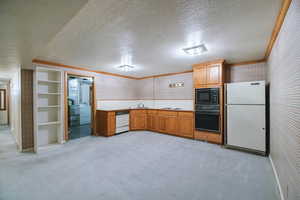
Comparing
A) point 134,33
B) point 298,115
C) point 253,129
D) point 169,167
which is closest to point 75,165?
point 169,167

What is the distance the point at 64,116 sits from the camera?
3.98 m

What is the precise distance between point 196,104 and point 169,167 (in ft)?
7.24

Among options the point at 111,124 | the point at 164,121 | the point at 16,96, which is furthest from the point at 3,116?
the point at 164,121

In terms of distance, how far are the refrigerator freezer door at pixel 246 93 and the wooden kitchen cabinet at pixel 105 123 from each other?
3.64m

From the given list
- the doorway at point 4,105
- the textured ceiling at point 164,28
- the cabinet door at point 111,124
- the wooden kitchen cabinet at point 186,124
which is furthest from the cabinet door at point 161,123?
the doorway at point 4,105

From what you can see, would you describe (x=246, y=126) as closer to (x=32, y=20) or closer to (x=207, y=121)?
(x=207, y=121)

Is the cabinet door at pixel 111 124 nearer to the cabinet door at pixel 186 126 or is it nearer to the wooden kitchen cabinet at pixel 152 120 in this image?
the wooden kitchen cabinet at pixel 152 120

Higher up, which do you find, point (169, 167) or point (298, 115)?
point (298, 115)

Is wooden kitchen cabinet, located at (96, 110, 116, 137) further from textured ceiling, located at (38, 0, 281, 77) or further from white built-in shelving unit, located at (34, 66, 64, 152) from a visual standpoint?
textured ceiling, located at (38, 0, 281, 77)

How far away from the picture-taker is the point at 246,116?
3193 mm

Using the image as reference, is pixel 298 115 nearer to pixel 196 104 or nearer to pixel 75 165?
pixel 196 104

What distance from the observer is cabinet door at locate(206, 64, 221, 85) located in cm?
368

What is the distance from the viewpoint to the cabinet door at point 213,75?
3.68 metres

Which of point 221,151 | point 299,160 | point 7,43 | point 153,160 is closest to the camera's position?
point 299,160
